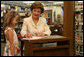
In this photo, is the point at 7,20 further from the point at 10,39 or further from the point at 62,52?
the point at 62,52

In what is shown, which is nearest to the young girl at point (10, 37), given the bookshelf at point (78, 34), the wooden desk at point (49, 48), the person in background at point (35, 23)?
the person in background at point (35, 23)

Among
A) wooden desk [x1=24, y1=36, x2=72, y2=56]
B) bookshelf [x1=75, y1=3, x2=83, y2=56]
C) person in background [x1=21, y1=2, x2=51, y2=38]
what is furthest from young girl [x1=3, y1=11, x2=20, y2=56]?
bookshelf [x1=75, y1=3, x2=83, y2=56]

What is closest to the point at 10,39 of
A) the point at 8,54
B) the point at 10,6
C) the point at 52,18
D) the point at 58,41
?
the point at 8,54

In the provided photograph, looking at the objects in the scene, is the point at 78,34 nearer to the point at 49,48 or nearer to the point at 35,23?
the point at 35,23

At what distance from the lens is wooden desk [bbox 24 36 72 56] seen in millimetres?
1560

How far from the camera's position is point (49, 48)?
5.40 ft

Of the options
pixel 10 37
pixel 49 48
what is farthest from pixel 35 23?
pixel 49 48

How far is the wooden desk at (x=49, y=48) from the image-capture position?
1560mm

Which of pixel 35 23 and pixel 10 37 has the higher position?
pixel 35 23

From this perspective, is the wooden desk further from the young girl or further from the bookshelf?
the bookshelf

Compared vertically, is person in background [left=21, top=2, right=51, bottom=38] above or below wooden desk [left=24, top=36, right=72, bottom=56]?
above

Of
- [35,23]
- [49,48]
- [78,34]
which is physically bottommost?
[78,34]

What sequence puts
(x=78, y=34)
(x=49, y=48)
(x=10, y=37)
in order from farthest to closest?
(x=78, y=34) → (x=10, y=37) → (x=49, y=48)

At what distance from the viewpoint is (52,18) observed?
22.8 feet
